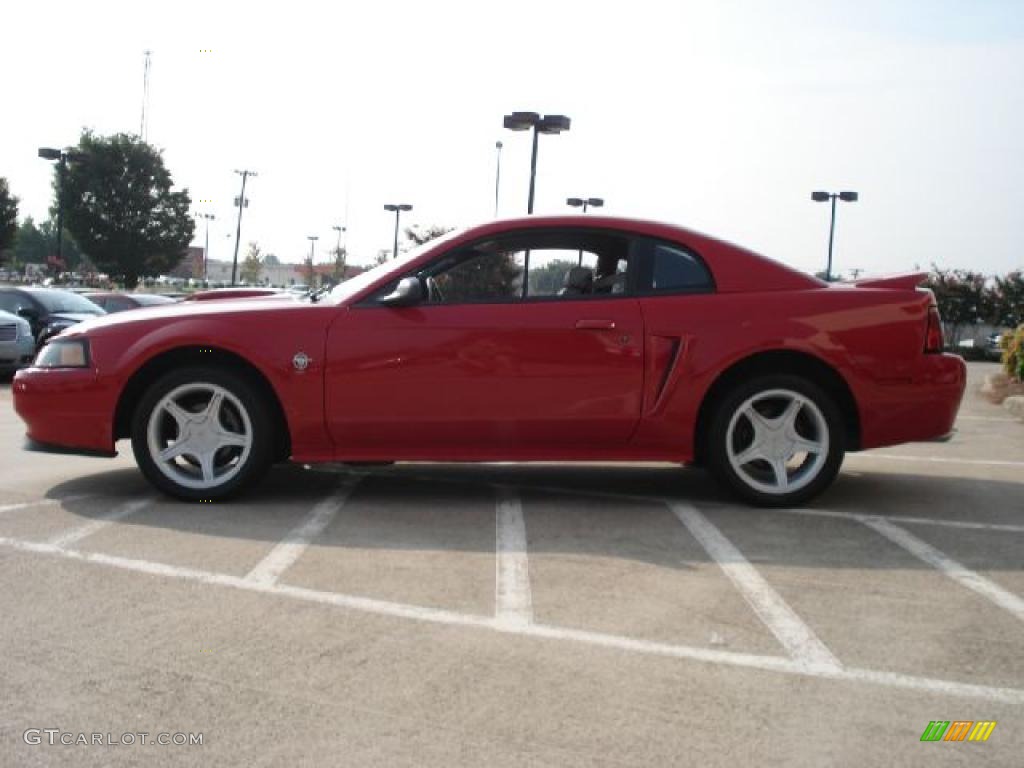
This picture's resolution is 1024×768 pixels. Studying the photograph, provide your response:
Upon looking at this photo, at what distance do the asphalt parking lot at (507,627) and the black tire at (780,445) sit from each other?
0.38 ft

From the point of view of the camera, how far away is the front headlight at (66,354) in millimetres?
5250

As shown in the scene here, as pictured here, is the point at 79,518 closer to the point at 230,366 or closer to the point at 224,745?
the point at 230,366

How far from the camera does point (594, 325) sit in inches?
201

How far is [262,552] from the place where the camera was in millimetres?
4297

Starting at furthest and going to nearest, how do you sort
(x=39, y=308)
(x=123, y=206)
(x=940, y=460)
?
(x=123, y=206), (x=39, y=308), (x=940, y=460)

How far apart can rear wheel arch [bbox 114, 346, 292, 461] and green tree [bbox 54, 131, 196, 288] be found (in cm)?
4271

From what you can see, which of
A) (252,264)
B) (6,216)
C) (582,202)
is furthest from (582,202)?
(252,264)

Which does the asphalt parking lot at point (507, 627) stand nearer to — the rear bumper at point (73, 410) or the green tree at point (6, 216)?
the rear bumper at point (73, 410)

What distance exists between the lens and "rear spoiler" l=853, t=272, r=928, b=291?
5375 mm

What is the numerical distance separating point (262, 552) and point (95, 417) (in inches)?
60.0

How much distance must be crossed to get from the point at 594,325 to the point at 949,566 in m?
1.99

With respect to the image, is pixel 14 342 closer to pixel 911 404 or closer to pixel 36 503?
pixel 36 503

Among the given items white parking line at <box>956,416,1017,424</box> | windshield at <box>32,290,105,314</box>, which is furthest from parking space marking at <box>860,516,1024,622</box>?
windshield at <box>32,290,105,314</box>

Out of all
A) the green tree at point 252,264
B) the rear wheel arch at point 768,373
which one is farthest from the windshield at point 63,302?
the green tree at point 252,264
